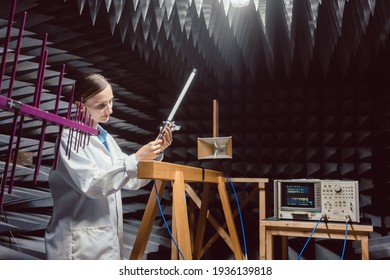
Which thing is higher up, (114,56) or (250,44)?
(250,44)

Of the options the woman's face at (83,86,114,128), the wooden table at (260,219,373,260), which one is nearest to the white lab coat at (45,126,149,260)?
the woman's face at (83,86,114,128)

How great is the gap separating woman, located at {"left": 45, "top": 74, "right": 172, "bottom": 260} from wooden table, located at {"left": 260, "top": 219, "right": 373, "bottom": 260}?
3.12 ft

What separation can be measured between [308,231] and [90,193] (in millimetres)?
1305

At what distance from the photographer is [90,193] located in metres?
1.17

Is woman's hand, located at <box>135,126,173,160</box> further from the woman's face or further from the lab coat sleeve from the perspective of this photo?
the woman's face

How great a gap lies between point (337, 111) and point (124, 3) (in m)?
2.04

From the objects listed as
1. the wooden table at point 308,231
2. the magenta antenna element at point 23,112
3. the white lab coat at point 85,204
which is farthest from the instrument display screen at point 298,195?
the magenta antenna element at point 23,112

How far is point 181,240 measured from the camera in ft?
4.39

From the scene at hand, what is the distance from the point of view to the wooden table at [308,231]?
1.76m

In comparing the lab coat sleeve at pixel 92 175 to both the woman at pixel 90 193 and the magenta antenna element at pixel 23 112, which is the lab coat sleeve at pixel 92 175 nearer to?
the woman at pixel 90 193

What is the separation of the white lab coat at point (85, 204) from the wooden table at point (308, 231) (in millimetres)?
976

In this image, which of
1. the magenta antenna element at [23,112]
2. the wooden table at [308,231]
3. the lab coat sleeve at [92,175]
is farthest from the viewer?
the wooden table at [308,231]
